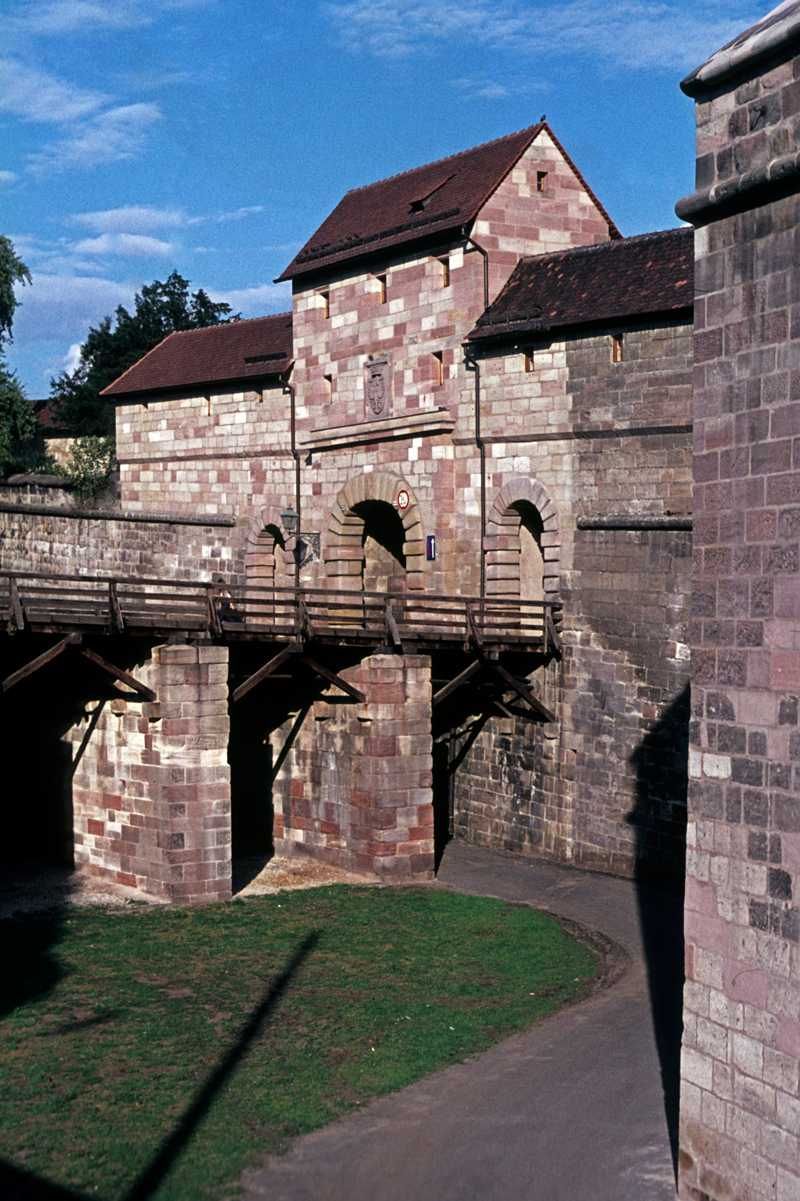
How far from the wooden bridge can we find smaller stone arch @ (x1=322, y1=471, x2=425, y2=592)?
1.06 m

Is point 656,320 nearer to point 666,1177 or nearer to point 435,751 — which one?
point 435,751

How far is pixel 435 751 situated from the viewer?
26047 millimetres

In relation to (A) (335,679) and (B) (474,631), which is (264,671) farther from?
(B) (474,631)

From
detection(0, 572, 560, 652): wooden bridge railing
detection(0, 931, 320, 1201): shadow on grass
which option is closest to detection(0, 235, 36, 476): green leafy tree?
detection(0, 572, 560, 652): wooden bridge railing

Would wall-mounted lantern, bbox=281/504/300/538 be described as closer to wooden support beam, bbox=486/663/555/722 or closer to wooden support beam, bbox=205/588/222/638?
wooden support beam, bbox=486/663/555/722

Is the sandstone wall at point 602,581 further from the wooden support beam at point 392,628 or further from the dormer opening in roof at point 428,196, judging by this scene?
the dormer opening in roof at point 428,196

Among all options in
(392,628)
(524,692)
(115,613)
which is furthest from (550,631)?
(115,613)

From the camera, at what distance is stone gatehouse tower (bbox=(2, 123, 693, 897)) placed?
2086 cm

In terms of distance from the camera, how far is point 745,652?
30.9 feet

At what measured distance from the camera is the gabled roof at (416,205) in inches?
988

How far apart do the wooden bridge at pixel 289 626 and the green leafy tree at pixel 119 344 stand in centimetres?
1805

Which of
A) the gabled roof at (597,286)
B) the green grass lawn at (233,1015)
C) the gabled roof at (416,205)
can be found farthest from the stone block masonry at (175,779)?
the gabled roof at (416,205)

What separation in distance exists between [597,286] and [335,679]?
841cm

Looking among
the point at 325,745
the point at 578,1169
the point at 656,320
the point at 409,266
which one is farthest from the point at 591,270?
the point at 578,1169
